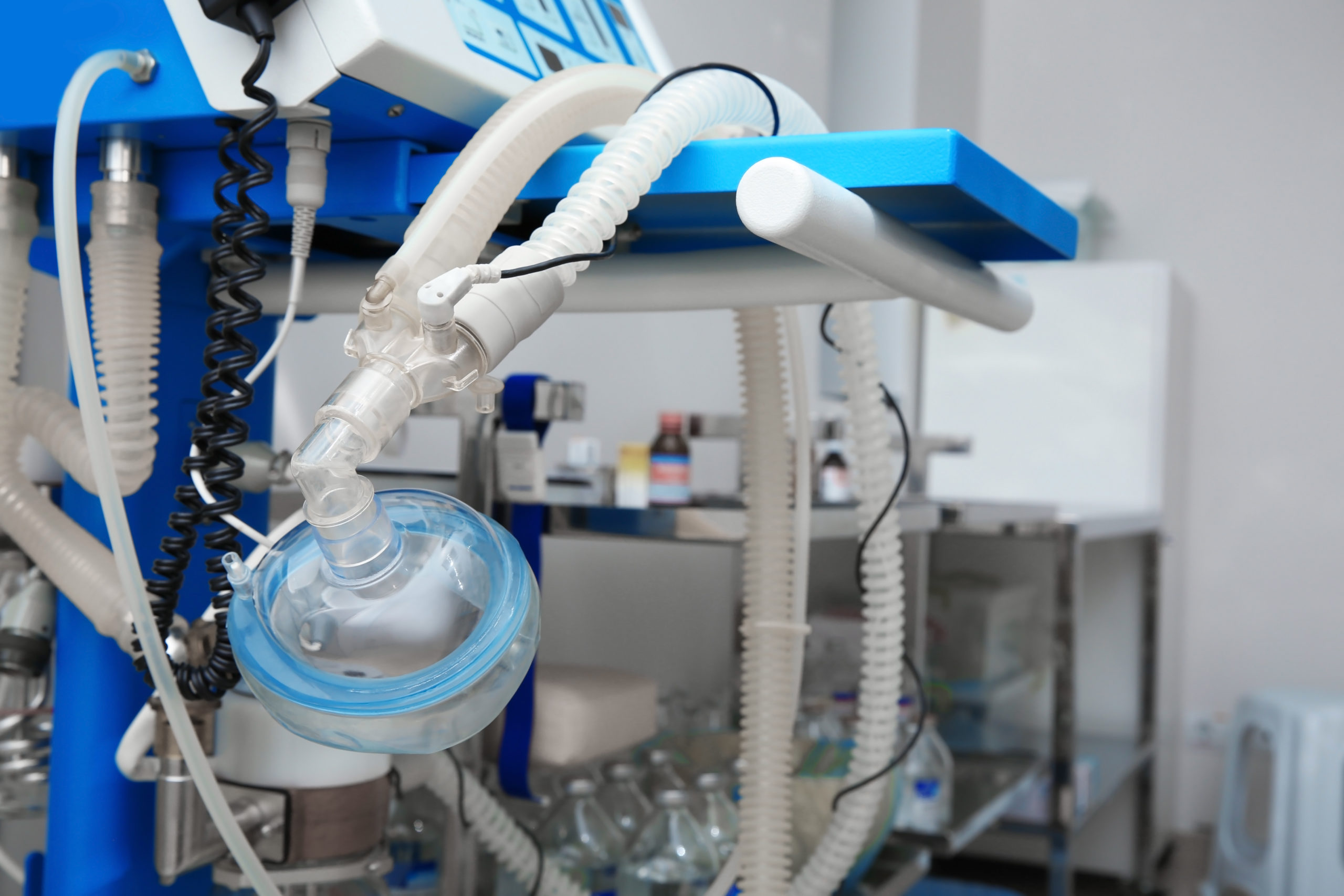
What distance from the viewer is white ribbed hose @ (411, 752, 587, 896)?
3.07ft

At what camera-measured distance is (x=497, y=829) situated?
0.96m

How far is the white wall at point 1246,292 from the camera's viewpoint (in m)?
3.29

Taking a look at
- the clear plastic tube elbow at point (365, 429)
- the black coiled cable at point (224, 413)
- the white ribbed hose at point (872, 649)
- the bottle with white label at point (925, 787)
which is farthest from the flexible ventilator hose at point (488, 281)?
the bottle with white label at point (925, 787)

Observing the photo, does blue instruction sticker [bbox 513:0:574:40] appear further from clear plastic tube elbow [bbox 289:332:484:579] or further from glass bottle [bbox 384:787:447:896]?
glass bottle [bbox 384:787:447:896]

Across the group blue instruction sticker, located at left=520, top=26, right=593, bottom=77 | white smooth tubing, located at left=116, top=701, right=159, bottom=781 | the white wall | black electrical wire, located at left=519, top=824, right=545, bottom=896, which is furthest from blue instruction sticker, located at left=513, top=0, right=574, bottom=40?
the white wall

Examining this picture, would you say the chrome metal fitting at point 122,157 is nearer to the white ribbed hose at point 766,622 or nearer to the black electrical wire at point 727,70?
the black electrical wire at point 727,70

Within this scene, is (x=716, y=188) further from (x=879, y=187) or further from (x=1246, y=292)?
(x=1246, y=292)

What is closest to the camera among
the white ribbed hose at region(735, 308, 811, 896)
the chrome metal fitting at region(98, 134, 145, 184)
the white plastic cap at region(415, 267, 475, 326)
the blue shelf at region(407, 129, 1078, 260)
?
the white plastic cap at region(415, 267, 475, 326)

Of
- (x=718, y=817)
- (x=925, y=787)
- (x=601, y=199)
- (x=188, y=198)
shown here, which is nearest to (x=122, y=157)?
(x=188, y=198)

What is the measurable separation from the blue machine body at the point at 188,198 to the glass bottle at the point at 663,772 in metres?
0.45

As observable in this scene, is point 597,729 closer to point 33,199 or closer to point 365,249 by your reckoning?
point 365,249

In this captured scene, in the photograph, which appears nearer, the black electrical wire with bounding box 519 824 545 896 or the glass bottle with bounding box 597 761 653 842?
the black electrical wire with bounding box 519 824 545 896

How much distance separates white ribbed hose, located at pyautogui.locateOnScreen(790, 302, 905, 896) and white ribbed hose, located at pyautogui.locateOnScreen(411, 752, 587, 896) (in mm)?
200

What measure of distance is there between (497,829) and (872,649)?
342 millimetres
